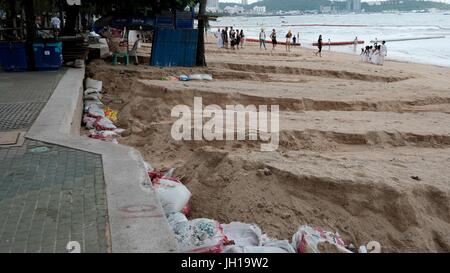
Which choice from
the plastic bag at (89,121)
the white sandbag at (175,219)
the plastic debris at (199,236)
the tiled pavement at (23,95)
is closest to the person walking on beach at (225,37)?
the tiled pavement at (23,95)

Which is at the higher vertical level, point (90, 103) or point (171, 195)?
point (90, 103)

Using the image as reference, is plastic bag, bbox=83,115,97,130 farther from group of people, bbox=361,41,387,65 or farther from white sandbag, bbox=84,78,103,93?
group of people, bbox=361,41,387,65

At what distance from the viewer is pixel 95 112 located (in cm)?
949

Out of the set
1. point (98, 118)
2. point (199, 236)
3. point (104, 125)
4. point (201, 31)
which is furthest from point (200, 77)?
point (199, 236)

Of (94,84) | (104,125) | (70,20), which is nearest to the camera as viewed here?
(104,125)

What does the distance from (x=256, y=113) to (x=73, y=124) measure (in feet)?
12.9

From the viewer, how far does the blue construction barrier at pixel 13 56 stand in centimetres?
1291

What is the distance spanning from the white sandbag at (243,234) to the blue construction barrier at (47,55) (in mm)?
10657

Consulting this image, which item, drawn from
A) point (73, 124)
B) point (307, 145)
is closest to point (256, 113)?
point (307, 145)

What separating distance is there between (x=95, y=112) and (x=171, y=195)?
523 centimetres

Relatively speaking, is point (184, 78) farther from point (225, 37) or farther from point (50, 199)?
point (225, 37)

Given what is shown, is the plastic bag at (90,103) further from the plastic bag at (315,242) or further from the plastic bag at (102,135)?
the plastic bag at (315,242)

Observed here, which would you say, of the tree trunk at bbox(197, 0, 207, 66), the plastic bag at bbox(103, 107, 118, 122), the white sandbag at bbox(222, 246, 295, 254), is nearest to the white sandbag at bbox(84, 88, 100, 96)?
the plastic bag at bbox(103, 107, 118, 122)
